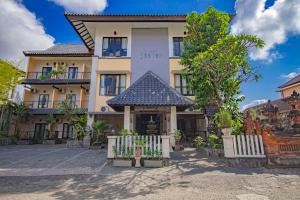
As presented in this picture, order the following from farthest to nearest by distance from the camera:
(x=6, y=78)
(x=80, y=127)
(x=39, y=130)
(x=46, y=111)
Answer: (x=39, y=130) < (x=46, y=111) < (x=6, y=78) < (x=80, y=127)

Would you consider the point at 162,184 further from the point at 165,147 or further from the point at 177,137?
the point at 177,137

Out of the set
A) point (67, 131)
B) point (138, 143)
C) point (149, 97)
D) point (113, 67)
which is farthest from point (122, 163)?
point (67, 131)

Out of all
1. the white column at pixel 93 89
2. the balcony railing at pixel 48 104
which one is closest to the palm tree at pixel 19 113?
the balcony railing at pixel 48 104

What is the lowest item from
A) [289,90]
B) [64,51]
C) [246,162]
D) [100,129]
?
[246,162]

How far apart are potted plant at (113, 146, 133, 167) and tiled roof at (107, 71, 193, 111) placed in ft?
9.86

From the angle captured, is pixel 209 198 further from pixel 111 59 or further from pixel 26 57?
pixel 26 57

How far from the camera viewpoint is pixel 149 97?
10891mm

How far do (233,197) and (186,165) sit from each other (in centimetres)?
353

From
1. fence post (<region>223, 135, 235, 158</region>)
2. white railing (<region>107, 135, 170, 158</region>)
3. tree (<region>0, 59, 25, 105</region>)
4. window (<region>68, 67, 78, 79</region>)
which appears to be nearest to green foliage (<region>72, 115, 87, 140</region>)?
window (<region>68, 67, 78, 79</region>)

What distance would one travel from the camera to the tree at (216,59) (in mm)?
9750

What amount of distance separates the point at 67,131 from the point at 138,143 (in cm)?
1661

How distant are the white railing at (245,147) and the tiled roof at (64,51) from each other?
19651 millimetres

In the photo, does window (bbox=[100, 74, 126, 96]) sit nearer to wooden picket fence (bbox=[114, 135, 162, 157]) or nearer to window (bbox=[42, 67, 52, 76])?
wooden picket fence (bbox=[114, 135, 162, 157])

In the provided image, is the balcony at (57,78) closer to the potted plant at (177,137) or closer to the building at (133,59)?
the building at (133,59)
